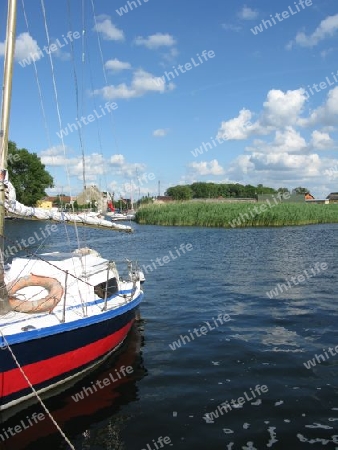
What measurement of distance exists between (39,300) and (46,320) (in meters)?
1.18

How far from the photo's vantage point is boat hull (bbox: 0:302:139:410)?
26.9 ft

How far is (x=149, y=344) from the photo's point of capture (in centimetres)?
1284

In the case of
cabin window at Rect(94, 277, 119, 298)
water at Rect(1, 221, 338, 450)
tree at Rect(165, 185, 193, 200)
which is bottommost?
water at Rect(1, 221, 338, 450)

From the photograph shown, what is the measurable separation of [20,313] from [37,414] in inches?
90.8

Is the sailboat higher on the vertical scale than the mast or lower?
lower

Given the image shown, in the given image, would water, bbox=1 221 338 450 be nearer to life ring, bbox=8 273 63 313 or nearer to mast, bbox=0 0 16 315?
life ring, bbox=8 273 63 313

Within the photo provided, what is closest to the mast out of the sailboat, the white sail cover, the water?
the sailboat

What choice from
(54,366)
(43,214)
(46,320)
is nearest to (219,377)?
(54,366)

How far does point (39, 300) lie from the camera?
10.5m

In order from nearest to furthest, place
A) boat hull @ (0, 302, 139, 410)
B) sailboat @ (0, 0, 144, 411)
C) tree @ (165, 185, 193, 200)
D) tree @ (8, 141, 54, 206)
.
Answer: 1. boat hull @ (0, 302, 139, 410)
2. sailboat @ (0, 0, 144, 411)
3. tree @ (8, 141, 54, 206)
4. tree @ (165, 185, 193, 200)

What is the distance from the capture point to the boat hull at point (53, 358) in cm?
820

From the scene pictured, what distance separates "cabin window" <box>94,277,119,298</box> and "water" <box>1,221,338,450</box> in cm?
158

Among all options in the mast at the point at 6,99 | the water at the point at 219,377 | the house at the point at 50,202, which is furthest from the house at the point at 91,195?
the water at the point at 219,377

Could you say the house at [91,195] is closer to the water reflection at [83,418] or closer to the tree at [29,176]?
the water reflection at [83,418]
